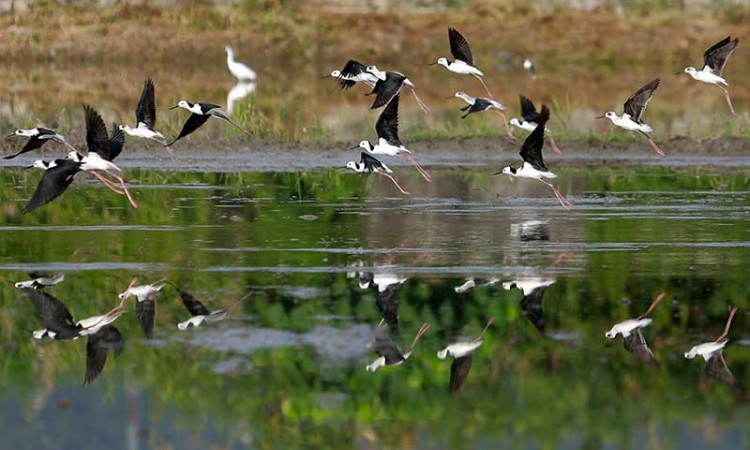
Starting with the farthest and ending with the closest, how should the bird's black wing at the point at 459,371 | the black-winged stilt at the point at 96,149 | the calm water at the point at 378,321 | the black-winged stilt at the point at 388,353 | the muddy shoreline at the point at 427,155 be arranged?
the muddy shoreline at the point at 427,155 < the black-winged stilt at the point at 96,149 < the black-winged stilt at the point at 388,353 < the bird's black wing at the point at 459,371 < the calm water at the point at 378,321

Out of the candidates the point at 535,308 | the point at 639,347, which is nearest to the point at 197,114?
the point at 535,308

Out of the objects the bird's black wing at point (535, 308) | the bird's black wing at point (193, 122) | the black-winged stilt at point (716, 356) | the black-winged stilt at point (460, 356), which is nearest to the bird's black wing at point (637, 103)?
the bird's black wing at point (193, 122)

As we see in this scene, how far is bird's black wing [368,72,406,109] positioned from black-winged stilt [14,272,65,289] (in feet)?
18.6

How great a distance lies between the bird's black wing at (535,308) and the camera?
32.8 feet

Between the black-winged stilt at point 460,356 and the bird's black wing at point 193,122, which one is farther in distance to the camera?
the bird's black wing at point 193,122

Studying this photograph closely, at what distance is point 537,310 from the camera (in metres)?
10.4

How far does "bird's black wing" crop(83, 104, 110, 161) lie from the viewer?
45.8 feet

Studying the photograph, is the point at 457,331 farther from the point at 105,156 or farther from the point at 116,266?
the point at 105,156

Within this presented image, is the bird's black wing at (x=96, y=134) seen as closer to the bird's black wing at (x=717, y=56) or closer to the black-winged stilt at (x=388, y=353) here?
the black-winged stilt at (x=388, y=353)

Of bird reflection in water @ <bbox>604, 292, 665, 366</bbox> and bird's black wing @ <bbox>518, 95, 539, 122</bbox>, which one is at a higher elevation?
bird reflection in water @ <bbox>604, 292, 665, 366</bbox>

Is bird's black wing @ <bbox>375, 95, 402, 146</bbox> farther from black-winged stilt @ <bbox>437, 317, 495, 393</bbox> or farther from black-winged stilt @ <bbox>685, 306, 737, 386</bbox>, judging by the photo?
black-winged stilt @ <bbox>685, 306, 737, 386</bbox>

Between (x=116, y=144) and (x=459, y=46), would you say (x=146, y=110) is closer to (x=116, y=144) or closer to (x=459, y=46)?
(x=116, y=144)

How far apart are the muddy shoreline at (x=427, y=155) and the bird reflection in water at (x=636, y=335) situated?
10189 millimetres

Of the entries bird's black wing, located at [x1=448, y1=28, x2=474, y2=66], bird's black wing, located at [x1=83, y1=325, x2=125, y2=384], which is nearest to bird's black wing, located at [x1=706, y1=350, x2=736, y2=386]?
bird's black wing, located at [x1=83, y1=325, x2=125, y2=384]
